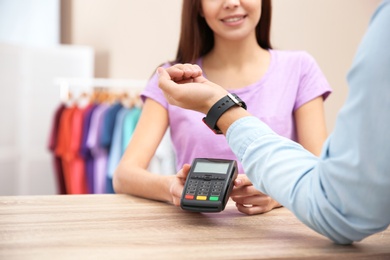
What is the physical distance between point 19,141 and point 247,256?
3.75 m

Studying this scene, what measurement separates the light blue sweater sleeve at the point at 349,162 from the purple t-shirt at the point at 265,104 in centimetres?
85

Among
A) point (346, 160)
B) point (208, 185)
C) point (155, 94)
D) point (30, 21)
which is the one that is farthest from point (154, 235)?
point (30, 21)

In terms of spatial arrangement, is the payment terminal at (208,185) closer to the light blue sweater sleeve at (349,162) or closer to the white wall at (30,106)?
the light blue sweater sleeve at (349,162)

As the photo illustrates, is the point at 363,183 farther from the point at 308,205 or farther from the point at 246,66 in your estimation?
the point at 246,66

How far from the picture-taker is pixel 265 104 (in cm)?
196

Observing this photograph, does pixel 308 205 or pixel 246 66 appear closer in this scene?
pixel 308 205

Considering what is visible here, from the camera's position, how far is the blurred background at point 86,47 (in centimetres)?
382

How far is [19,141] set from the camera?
4.43 meters

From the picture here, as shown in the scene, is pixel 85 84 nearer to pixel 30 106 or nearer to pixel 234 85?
pixel 30 106

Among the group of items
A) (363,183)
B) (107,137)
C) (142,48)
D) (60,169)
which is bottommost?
(60,169)

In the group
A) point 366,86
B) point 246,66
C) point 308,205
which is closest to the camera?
point 366,86

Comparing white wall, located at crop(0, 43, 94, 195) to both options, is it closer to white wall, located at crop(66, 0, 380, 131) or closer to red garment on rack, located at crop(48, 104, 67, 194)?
red garment on rack, located at crop(48, 104, 67, 194)

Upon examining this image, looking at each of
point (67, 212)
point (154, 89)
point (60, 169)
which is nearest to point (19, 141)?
point (60, 169)

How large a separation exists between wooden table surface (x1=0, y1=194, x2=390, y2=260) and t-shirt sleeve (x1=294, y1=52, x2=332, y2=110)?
0.62 meters
